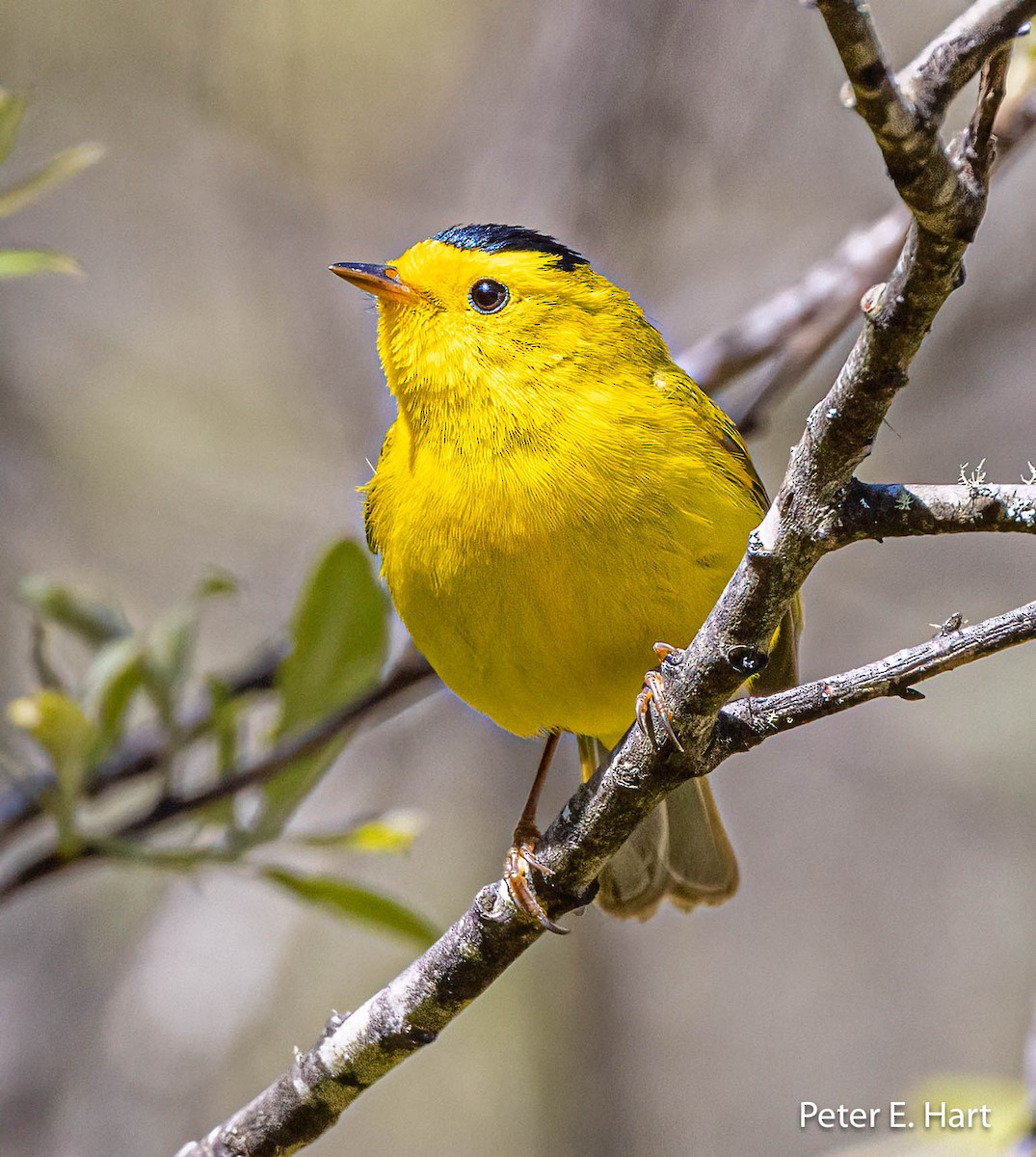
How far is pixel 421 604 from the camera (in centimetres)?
308

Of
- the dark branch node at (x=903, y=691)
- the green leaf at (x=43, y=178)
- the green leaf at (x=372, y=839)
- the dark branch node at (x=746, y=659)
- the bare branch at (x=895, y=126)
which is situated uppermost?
the green leaf at (x=43, y=178)

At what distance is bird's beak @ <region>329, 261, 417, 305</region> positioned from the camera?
339 cm

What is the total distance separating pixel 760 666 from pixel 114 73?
18.5 ft

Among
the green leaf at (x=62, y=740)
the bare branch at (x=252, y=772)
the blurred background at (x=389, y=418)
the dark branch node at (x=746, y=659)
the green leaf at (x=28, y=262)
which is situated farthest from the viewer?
the blurred background at (x=389, y=418)

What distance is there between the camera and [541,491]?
2900 mm

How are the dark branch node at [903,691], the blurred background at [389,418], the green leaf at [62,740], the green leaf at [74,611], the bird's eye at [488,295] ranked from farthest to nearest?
1. the blurred background at [389,418]
2. the green leaf at [74,611]
3. the bird's eye at [488,295]
4. the green leaf at [62,740]
5. the dark branch node at [903,691]

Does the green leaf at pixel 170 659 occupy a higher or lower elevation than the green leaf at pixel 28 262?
lower

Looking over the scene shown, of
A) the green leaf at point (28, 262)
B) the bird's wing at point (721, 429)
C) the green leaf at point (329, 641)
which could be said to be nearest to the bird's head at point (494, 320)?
the bird's wing at point (721, 429)

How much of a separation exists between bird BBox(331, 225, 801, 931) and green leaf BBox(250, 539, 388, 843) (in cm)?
15

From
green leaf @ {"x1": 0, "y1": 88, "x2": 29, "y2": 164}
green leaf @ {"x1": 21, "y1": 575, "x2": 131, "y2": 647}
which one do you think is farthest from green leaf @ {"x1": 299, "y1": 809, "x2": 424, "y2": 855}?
green leaf @ {"x1": 0, "y1": 88, "x2": 29, "y2": 164}

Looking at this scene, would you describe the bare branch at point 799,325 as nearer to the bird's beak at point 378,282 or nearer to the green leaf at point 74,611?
the bird's beak at point 378,282

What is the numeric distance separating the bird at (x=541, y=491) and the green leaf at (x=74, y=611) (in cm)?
103

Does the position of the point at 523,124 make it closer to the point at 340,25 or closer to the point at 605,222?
the point at 605,222

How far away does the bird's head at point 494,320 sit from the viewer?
3.23m
